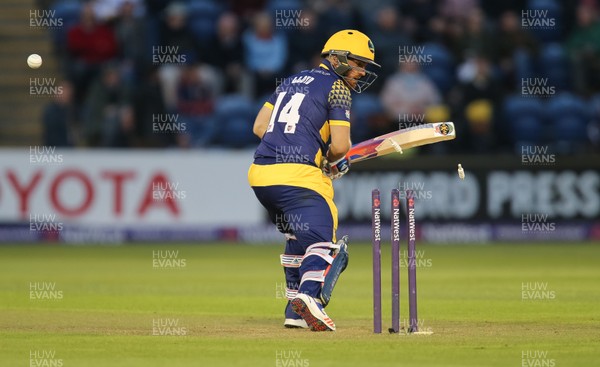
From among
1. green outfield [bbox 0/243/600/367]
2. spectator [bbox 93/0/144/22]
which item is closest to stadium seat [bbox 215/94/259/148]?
green outfield [bbox 0/243/600/367]

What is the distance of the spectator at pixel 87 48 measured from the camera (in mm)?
24906

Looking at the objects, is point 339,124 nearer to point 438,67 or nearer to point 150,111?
point 150,111

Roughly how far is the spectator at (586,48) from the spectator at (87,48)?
8794 mm

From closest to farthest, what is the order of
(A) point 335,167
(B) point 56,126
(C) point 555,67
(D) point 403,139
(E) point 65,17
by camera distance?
(A) point 335,167, (D) point 403,139, (B) point 56,126, (C) point 555,67, (E) point 65,17

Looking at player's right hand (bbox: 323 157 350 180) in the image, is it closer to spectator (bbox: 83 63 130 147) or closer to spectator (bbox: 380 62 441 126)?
spectator (bbox: 380 62 441 126)

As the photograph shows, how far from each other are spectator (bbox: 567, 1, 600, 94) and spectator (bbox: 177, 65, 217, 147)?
273 inches

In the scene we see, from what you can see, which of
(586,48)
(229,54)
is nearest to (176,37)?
(229,54)

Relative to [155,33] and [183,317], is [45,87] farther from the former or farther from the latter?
[183,317]

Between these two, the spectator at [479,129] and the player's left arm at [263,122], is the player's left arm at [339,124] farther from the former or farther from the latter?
the spectator at [479,129]

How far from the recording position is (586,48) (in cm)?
2534

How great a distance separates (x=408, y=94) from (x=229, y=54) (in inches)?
138

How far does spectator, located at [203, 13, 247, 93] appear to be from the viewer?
80.9ft

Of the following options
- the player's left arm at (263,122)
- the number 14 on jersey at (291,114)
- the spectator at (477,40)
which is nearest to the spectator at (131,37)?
the spectator at (477,40)

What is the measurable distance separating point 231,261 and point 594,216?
680 centimetres
